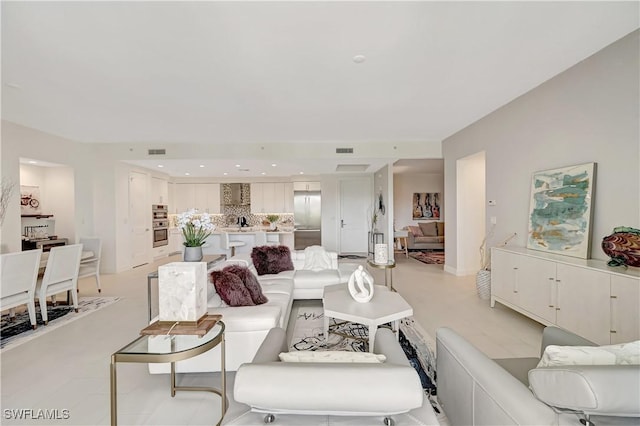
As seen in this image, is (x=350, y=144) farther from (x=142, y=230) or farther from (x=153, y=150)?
(x=142, y=230)

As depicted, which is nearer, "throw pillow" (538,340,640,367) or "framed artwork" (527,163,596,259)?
"throw pillow" (538,340,640,367)

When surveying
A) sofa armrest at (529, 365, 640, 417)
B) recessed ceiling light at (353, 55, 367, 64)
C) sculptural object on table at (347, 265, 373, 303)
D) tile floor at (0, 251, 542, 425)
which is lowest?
tile floor at (0, 251, 542, 425)

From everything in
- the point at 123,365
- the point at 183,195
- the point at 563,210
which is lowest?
the point at 123,365

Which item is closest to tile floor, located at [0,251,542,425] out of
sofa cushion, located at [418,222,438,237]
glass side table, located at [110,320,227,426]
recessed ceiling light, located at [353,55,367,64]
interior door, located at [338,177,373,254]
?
glass side table, located at [110,320,227,426]

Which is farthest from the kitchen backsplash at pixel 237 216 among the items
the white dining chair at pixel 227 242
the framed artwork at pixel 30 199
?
the framed artwork at pixel 30 199

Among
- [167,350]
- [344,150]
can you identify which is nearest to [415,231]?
[344,150]

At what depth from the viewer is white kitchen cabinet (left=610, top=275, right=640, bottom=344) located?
221 centimetres

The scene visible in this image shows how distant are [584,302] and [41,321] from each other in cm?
581

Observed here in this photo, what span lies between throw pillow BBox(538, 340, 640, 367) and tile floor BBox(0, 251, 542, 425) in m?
1.82

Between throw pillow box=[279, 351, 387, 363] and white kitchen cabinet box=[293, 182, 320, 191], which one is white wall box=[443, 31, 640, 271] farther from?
white kitchen cabinet box=[293, 182, 320, 191]

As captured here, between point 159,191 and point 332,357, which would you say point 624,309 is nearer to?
point 332,357

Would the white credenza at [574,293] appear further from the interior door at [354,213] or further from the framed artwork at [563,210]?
the interior door at [354,213]

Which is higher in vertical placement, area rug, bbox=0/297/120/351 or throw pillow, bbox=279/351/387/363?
throw pillow, bbox=279/351/387/363

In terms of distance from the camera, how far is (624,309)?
229 cm
